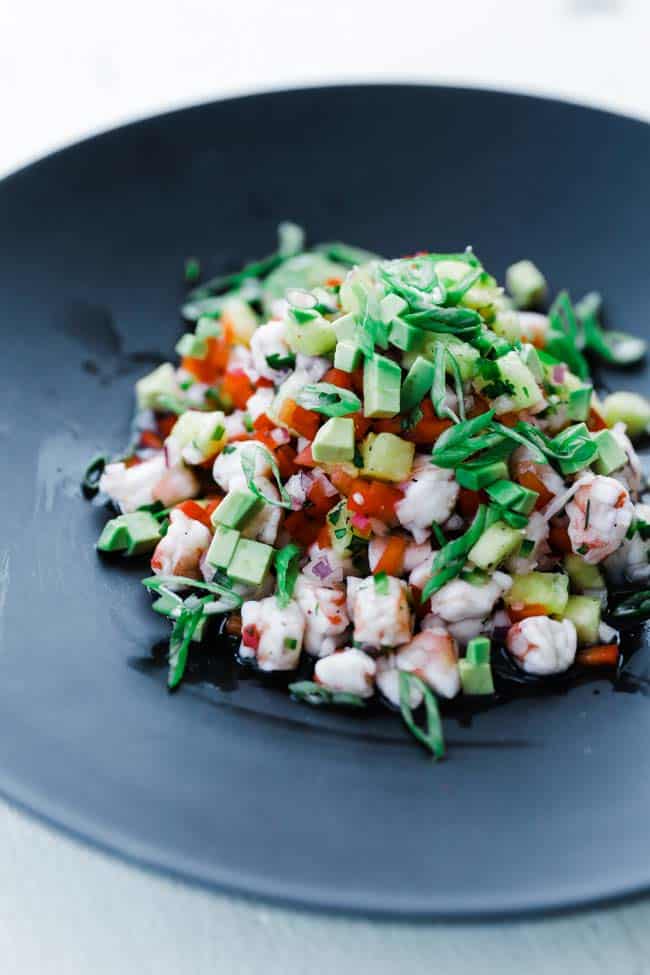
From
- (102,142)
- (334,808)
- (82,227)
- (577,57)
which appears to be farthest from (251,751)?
(577,57)

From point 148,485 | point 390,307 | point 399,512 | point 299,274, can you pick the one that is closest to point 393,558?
point 399,512

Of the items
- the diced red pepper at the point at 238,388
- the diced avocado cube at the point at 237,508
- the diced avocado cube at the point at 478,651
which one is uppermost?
the diced red pepper at the point at 238,388

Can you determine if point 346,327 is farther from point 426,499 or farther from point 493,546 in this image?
point 493,546

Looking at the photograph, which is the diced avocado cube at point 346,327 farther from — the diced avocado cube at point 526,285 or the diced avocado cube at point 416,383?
the diced avocado cube at point 526,285

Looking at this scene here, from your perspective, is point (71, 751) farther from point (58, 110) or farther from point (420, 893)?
point (58, 110)

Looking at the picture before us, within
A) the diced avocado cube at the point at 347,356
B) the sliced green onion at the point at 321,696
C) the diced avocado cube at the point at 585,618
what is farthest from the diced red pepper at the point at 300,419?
the diced avocado cube at the point at 585,618

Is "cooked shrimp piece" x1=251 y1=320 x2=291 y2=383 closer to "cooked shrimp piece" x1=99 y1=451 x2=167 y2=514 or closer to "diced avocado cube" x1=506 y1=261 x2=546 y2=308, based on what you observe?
"cooked shrimp piece" x1=99 y1=451 x2=167 y2=514

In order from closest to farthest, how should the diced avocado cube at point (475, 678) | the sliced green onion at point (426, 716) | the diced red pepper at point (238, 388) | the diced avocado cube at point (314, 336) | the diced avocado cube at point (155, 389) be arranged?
the sliced green onion at point (426, 716) → the diced avocado cube at point (475, 678) → the diced avocado cube at point (314, 336) → the diced red pepper at point (238, 388) → the diced avocado cube at point (155, 389)
